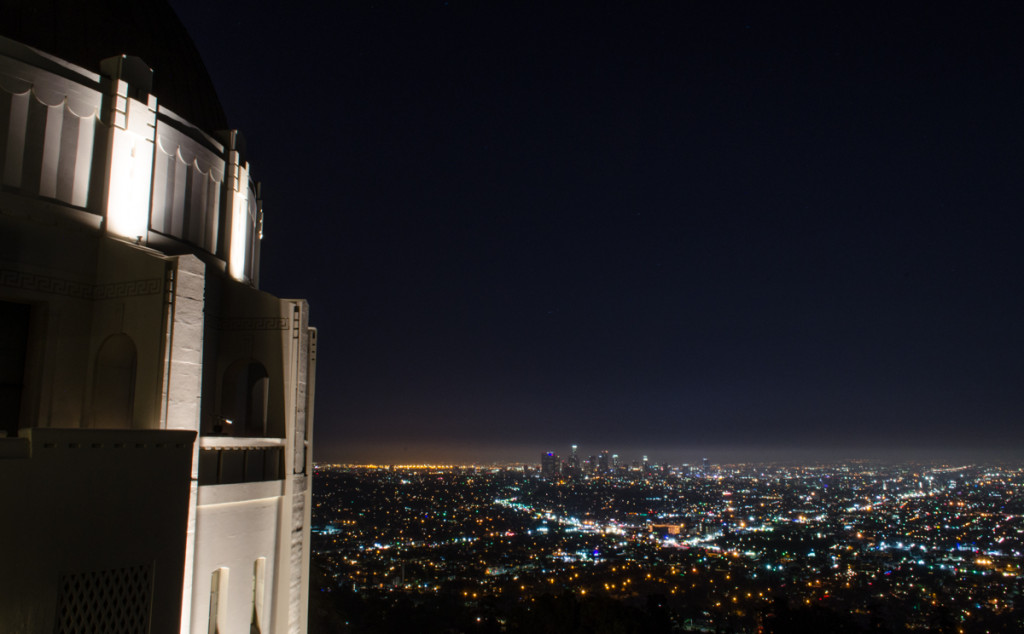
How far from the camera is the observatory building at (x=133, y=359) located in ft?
20.3

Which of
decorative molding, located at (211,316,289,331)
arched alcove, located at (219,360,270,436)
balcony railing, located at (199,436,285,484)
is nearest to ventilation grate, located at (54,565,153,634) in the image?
balcony railing, located at (199,436,285,484)

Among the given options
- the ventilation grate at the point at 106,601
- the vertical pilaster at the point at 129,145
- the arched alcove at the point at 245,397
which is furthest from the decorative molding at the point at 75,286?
the ventilation grate at the point at 106,601

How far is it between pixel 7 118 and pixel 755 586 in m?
55.6

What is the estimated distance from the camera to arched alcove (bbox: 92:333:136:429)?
8.60 metres

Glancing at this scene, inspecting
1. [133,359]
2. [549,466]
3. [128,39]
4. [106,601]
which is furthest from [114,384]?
[549,466]

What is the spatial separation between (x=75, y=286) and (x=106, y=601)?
426 centimetres

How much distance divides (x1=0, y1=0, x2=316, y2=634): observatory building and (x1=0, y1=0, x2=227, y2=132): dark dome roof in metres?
0.04

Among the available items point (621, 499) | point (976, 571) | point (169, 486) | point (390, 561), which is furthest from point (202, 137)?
point (621, 499)

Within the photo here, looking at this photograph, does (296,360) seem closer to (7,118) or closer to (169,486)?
(169,486)

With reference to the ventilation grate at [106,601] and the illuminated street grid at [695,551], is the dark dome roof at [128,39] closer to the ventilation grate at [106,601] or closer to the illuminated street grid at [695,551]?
the ventilation grate at [106,601]

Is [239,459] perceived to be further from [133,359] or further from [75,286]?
[75,286]

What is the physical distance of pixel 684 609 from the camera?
142ft

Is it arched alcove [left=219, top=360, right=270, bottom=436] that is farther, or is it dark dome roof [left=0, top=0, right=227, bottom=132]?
arched alcove [left=219, top=360, right=270, bottom=436]

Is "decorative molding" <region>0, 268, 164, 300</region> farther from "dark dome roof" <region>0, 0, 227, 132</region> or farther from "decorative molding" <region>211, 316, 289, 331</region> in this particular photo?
"dark dome roof" <region>0, 0, 227, 132</region>
